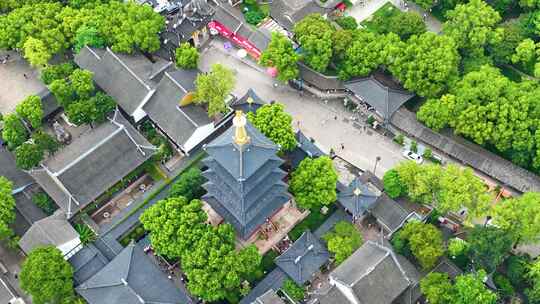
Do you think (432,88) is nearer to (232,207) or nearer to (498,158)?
(498,158)

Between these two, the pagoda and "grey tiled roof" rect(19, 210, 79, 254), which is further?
"grey tiled roof" rect(19, 210, 79, 254)

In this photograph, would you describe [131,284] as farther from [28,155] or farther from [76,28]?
[76,28]

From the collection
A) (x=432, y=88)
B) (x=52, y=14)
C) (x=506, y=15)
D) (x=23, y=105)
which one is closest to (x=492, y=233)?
(x=432, y=88)

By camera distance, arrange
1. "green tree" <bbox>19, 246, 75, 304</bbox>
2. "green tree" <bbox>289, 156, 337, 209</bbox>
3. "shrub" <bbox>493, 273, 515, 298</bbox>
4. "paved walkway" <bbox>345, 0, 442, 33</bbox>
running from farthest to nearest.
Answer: "paved walkway" <bbox>345, 0, 442, 33</bbox>
"green tree" <bbox>289, 156, 337, 209</bbox>
"shrub" <bbox>493, 273, 515, 298</bbox>
"green tree" <bbox>19, 246, 75, 304</bbox>

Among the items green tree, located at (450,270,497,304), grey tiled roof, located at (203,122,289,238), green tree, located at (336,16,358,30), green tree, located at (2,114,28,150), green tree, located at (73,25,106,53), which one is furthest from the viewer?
green tree, located at (336,16,358,30)

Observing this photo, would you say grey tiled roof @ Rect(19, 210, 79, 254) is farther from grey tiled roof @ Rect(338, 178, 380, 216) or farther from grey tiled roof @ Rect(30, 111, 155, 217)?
grey tiled roof @ Rect(338, 178, 380, 216)

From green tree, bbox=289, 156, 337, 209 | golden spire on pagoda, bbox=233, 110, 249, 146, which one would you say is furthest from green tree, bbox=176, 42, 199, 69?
golden spire on pagoda, bbox=233, 110, 249, 146

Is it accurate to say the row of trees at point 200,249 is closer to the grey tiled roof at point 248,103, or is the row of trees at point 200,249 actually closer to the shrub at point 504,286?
the grey tiled roof at point 248,103
